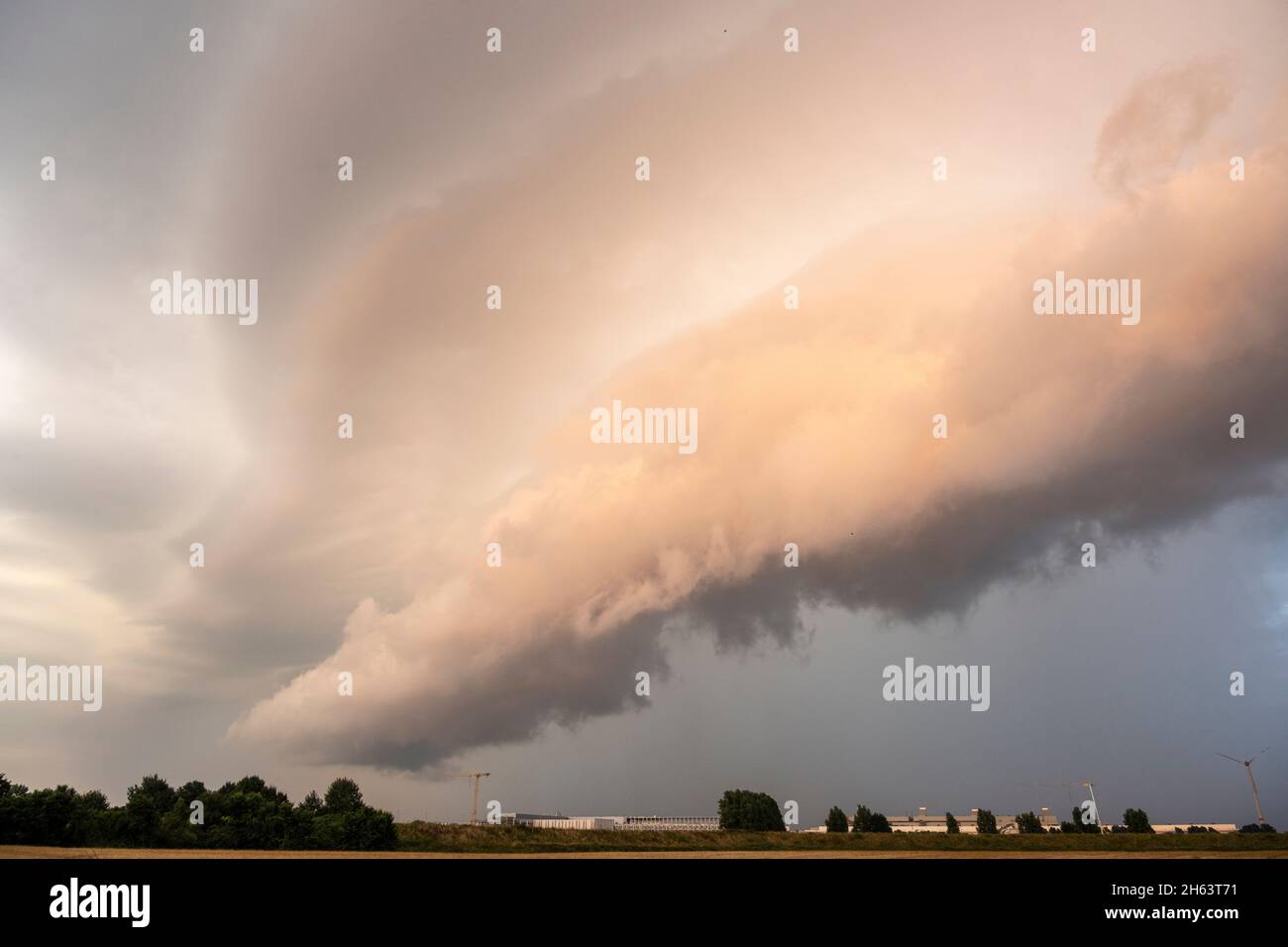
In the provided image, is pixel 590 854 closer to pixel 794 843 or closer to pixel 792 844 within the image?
pixel 792 844

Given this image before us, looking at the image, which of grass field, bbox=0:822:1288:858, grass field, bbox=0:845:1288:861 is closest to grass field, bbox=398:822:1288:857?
grass field, bbox=0:822:1288:858

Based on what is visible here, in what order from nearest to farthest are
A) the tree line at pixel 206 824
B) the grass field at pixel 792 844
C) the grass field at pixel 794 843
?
1. the tree line at pixel 206 824
2. the grass field at pixel 792 844
3. the grass field at pixel 794 843

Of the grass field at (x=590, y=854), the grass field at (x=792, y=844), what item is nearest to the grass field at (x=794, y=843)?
the grass field at (x=792, y=844)

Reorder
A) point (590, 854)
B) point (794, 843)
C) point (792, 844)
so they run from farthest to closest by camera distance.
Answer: point (794, 843) < point (792, 844) < point (590, 854)

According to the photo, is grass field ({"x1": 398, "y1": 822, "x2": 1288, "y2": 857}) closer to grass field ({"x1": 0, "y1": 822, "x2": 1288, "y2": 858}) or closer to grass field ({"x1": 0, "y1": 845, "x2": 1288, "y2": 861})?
grass field ({"x1": 0, "y1": 822, "x2": 1288, "y2": 858})

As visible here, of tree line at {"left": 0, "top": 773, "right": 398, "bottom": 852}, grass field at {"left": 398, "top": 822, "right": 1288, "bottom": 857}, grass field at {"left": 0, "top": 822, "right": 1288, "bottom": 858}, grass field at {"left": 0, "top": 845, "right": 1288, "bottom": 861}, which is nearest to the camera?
grass field at {"left": 0, "top": 845, "right": 1288, "bottom": 861}

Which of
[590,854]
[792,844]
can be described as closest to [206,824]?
[590,854]

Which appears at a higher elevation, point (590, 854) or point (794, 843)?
point (590, 854)

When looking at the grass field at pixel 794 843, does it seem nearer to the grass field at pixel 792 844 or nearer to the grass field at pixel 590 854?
the grass field at pixel 792 844

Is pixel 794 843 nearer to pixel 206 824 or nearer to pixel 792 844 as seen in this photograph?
pixel 792 844

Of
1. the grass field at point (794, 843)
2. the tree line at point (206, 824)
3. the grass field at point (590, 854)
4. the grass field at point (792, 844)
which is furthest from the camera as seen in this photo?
the grass field at point (794, 843)

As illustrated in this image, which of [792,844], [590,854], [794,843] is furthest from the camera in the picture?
[794,843]

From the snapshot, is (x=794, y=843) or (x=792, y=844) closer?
(x=792, y=844)

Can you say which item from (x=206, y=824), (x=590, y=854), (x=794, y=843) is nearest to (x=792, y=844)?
(x=794, y=843)
